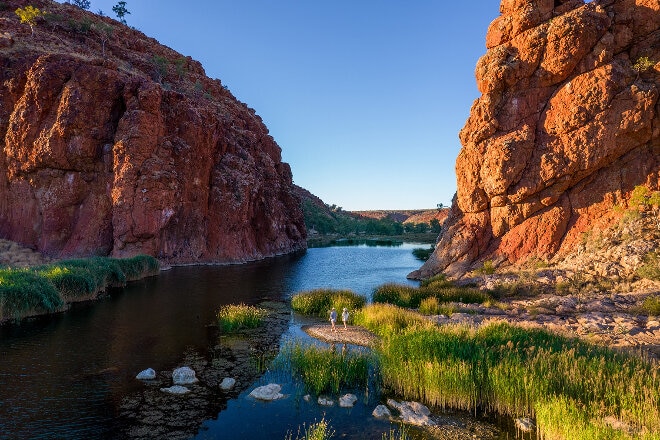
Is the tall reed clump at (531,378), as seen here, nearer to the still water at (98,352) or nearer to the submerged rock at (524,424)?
the submerged rock at (524,424)

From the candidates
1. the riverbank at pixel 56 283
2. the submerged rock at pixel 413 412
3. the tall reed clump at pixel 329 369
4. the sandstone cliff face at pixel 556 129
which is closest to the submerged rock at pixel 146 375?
the tall reed clump at pixel 329 369

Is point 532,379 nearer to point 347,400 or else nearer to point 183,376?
point 347,400

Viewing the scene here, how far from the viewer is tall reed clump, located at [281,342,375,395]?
1266 cm

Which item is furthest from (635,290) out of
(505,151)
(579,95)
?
(579,95)

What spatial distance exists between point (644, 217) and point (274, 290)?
2892 centimetres

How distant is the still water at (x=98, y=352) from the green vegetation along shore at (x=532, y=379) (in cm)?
540

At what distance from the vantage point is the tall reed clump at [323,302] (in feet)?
80.5

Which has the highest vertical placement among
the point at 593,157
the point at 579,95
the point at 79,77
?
the point at 79,77

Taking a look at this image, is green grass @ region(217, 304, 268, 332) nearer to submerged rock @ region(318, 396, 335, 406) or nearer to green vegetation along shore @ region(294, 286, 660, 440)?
green vegetation along shore @ region(294, 286, 660, 440)

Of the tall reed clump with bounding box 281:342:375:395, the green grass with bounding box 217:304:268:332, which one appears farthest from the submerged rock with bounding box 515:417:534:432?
the green grass with bounding box 217:304:268:332

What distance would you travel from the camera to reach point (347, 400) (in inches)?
460

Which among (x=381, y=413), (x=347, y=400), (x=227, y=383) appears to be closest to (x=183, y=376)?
(x=227, y=383)

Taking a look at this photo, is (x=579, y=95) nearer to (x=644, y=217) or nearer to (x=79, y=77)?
(x=644, y=217)

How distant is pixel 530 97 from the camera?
35.3 meters
